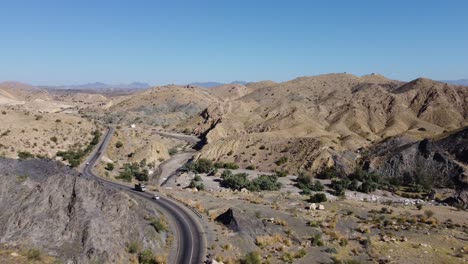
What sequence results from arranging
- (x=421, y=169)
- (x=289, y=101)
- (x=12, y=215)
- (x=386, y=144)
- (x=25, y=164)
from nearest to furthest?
1. (x=12, y=215)
2. (x=25, y=164)
3. (x=421, y=169)
4. (x=386, y=144)
5. (x=289, y=101)

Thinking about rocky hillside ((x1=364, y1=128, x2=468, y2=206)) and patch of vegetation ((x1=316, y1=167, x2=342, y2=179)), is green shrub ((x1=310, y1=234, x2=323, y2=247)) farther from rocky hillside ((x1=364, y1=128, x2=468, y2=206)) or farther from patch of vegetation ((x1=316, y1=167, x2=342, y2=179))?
patch of vegetation ((x1=316, y1=167, x2=342, y2=179))

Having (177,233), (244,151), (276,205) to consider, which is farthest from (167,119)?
(177,233)

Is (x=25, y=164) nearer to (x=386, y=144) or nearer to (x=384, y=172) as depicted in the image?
(x=384, y=172)

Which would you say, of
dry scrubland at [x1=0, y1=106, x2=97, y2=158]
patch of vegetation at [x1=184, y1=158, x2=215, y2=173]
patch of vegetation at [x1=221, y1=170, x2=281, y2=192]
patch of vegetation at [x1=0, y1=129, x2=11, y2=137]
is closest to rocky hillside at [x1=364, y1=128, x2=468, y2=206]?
patch of vegetation at [x1=221, y1=170, x2=281, y2=192]

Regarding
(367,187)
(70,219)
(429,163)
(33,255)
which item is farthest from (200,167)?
(33,255)

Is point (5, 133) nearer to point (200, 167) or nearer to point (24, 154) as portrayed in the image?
point (24, 154)

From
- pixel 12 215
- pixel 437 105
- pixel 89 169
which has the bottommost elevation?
pixel 89 169

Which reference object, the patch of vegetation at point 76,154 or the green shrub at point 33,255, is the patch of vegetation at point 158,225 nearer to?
the green shrub at point 33,255

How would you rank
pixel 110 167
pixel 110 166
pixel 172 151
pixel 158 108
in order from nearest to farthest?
1. pixel 110 167
2. pixel 110 166
3. pixel 172 151
4. pixel 158 108
